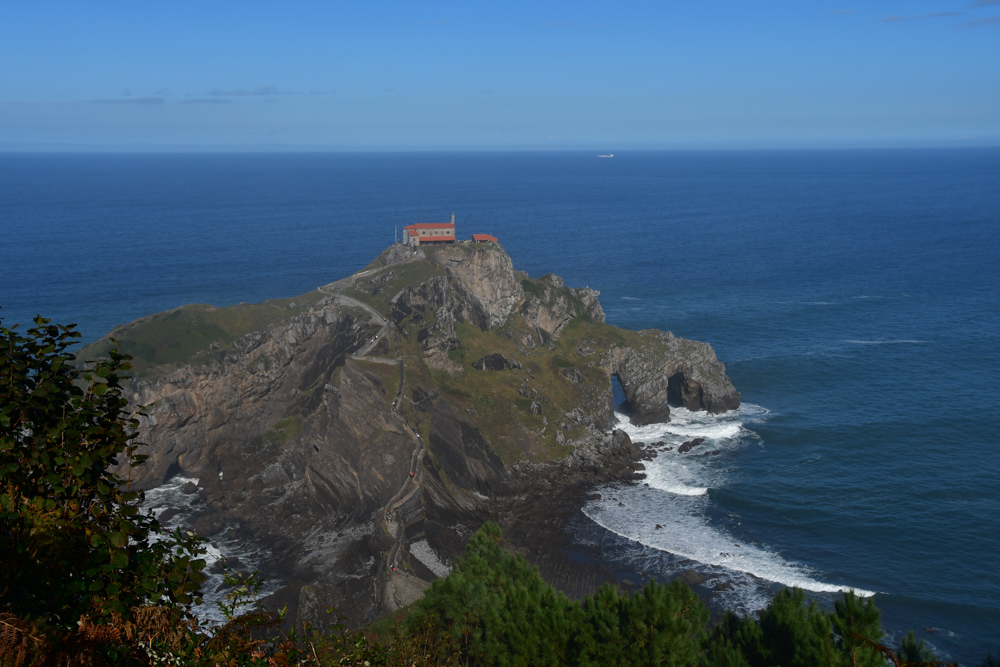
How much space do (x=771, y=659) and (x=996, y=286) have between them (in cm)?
12599

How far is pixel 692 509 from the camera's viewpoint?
2323 inches

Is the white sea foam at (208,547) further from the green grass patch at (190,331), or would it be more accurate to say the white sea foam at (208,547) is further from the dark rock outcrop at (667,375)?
the dark rock outcrop at (667,375)

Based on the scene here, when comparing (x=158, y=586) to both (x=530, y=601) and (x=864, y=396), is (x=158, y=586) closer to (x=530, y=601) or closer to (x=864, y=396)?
(x=530, y=601)

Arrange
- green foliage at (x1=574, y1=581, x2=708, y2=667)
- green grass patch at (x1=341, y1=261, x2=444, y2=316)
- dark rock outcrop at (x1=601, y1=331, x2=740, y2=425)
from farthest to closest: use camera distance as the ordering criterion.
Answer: green grass patch at (x1=341, y1=261, x2=444, y2=316) < dark rock outcrop at (x1=601, y1=331, x2=740, y2=425) < green foliage at (x1=574, y1=581, x2=708, y2=667)

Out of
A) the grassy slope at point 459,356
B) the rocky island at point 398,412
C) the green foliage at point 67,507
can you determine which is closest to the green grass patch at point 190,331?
the grassy slope at point 459,356

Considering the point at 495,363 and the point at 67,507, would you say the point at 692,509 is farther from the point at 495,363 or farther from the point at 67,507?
the point at 67,507

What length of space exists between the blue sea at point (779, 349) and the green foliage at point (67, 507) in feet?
145

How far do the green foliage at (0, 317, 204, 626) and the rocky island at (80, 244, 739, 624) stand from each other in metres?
37.7

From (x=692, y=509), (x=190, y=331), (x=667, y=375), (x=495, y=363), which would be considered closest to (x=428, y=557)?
(x=692, y=509)

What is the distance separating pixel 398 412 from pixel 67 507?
5166 cm

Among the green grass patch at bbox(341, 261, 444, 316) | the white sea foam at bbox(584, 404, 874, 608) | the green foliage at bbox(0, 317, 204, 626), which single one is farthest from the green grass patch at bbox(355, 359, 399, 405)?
the green foliage at bbox(0, 317, 204, 626)

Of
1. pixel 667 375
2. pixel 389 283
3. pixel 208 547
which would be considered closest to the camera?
pixel 208 547

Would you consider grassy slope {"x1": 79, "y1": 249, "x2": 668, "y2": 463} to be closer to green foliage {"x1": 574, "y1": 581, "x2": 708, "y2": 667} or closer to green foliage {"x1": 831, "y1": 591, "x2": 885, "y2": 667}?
green foliage {"x1": 574, "y1": 581, "x2": 708, "y2": 667}

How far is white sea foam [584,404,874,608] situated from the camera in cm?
5069
